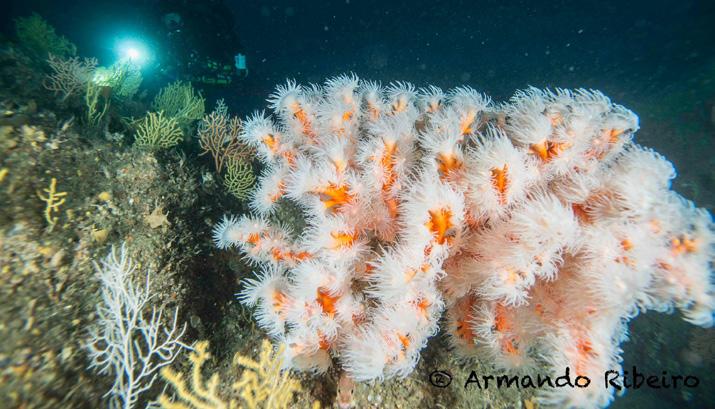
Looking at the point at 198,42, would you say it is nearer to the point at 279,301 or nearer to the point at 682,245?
the point at 279,301

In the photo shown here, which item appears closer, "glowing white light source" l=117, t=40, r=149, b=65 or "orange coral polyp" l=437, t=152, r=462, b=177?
"orange coral polyp" l=437, t=152, r=462, b=177

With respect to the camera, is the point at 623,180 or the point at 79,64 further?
the point at 79,64

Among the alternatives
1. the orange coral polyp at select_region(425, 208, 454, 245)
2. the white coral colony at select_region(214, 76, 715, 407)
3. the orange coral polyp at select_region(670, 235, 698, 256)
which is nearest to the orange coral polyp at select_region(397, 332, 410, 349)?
the white coral colony at select_region(214, 76, 715, 407)

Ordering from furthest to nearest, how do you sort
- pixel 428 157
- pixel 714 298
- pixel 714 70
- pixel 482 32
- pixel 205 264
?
pixel 482 32, pixel 714 70, pixel 205 264, pixel 428 157, pixel 714 298

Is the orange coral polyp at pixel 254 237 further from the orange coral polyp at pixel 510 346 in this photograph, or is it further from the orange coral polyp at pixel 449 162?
the orange coral polyp at pixel 510 346

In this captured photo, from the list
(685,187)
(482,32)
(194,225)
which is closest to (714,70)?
(685,187)

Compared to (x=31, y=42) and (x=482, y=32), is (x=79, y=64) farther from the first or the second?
(x=482, y=32)

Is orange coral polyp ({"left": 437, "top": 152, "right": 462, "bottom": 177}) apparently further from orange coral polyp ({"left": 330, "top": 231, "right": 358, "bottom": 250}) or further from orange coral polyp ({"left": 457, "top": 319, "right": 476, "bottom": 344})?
orange coral polyp ({"left": 457, "top": 319, "right": 476, "bottom": 344})
